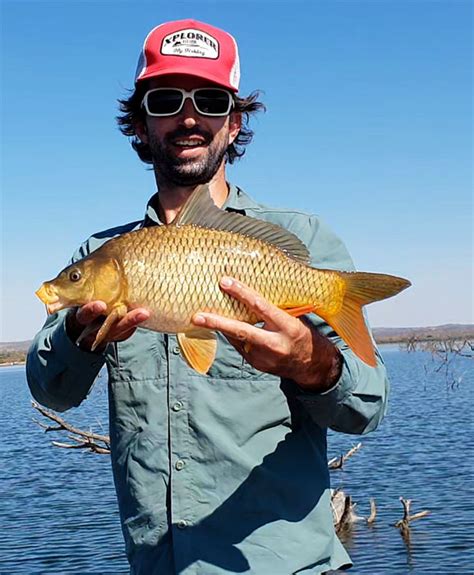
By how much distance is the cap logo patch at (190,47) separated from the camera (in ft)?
13.4

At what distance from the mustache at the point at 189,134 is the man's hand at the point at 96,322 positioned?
105 centimetres

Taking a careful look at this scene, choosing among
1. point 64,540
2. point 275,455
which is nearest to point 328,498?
point 275,455

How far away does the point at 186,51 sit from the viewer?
13.4 ft

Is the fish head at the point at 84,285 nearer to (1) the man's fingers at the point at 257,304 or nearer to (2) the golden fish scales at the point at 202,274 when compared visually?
(2) the golden fish scales at the point at 202,274

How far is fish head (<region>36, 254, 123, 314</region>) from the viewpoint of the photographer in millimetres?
3295

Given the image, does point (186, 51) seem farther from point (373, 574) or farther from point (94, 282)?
point (373, 574)

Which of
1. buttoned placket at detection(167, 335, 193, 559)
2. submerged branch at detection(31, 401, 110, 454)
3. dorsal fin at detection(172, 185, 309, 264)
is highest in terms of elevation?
dorsal fin at detection(172, 185, 309, 264)

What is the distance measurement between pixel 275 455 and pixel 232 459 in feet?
0.58

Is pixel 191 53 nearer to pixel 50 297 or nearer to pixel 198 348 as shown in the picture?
pixel 50 297

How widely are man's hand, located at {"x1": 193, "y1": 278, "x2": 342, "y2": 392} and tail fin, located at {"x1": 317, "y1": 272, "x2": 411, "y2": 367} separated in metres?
0.18

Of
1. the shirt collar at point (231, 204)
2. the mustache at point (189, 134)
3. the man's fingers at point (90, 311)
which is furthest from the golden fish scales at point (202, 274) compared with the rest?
the mustache at point (189, 134)

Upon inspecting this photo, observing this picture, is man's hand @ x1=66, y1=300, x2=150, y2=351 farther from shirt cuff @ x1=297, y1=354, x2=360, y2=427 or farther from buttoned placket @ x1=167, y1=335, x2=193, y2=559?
shirt cuff @ x1=297, y1=354, x2=360, y2=427

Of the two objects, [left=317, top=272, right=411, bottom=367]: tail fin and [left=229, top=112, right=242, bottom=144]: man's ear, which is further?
[left=229, top=112, right=242, bottom=144]: man's ear

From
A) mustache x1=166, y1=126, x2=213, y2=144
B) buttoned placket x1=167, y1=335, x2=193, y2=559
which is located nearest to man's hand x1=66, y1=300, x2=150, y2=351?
buttoned placket x1=167, y1=335, x2=193, y2=559
